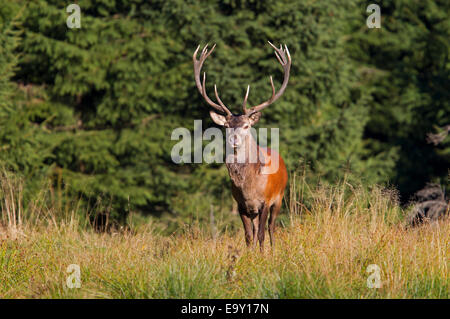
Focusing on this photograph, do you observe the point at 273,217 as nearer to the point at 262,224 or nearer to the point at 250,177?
the point at 262,224

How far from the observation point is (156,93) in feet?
47.9

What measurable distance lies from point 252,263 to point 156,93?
9.66 metres

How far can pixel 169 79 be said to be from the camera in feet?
48.1

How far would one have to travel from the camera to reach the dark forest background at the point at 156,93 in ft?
44.9

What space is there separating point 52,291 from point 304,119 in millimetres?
10642

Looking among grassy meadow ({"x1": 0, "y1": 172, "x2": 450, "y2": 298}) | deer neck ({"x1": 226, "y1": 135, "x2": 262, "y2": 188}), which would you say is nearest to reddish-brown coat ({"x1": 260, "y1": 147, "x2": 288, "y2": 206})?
deer neck ({"x1": 226, "y1": 135, "x2": 262, "y2": 188})

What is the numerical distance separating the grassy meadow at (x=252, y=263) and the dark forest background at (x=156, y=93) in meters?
6.75

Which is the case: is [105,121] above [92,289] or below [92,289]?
above

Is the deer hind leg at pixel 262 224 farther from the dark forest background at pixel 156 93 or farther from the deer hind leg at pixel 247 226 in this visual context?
the dark forest background at pixel 156 93

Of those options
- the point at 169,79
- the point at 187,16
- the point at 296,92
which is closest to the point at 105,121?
the point at 169,79

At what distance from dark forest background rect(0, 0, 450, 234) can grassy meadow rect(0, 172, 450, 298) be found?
6.75 metres

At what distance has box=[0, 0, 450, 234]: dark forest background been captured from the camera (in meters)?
13.7
